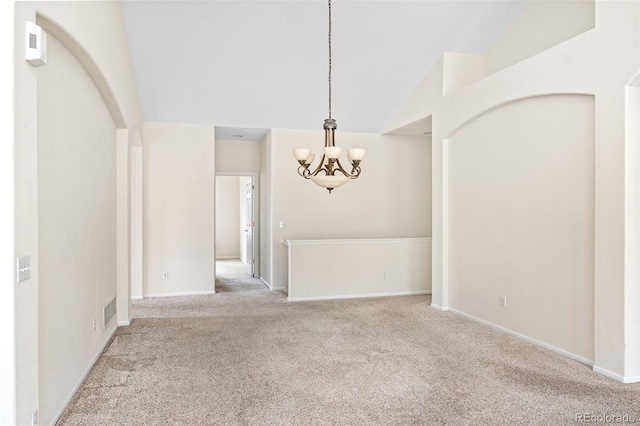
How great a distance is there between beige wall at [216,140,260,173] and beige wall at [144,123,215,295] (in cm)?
100

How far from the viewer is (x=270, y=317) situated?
563 cm

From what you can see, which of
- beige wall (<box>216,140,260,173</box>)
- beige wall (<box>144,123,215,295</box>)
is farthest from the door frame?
beige wall (<box>144,123,215,295</box>)

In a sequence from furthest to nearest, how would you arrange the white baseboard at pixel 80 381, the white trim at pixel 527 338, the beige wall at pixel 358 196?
the beige wall at pixel 358 196 < the white trim at pixel 527 338 < the white baseboard at pixel 80 381

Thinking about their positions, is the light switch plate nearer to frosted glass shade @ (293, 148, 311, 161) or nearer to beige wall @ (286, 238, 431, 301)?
Result: frosted glass shade @ (293, 148, 311, 161)

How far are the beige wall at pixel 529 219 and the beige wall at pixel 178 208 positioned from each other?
3.87 m

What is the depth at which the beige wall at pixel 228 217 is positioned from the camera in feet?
40.4

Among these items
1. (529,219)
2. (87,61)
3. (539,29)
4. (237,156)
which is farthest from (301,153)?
(237,156)

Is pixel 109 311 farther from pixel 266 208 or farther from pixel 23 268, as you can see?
pixel 266 208

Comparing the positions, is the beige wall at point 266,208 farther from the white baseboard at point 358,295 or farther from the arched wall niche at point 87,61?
the arched wall niche at point 87,61

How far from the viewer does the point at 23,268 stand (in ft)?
7.04

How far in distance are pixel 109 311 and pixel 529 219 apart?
449 centimetres

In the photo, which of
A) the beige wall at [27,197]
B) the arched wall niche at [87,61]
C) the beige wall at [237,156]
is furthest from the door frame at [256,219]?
the beige wall at [27,197]
